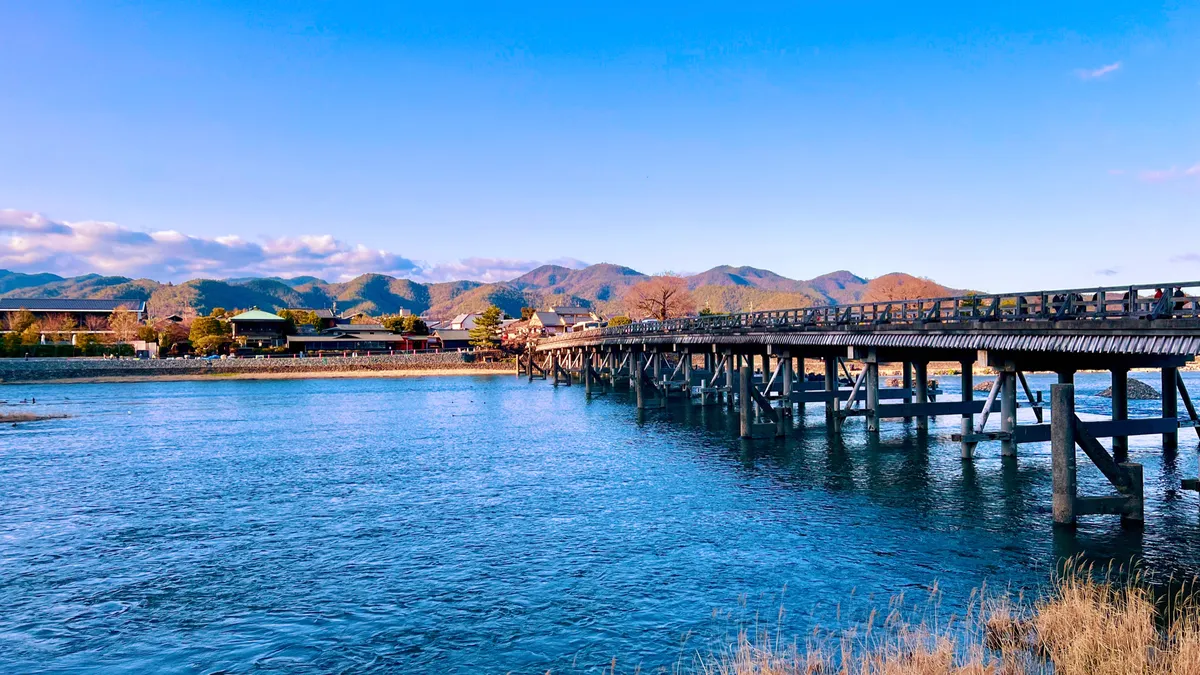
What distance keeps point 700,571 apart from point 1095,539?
926cm

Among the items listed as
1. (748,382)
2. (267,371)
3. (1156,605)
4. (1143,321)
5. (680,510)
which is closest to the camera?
(1156,605)

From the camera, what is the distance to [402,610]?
50.9ft

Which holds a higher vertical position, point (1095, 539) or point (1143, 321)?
point (1143, 321)

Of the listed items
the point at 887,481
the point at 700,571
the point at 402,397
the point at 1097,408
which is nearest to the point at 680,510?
the point at 700,571

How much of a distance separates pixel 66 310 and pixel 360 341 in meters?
54.8

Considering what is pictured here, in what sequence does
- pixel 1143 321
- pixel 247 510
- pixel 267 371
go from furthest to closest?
Result: pixel 267 371
pixel 247 510
pixel 1143 321

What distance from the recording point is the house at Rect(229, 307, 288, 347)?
130 metres

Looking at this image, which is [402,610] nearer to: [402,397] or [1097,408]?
[1097,408]

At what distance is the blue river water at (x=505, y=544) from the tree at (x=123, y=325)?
98.2m

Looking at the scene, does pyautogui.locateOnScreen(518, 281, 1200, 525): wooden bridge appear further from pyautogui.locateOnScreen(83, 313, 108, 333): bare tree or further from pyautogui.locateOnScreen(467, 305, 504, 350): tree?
pyautogui.locateOnScreen(83, 313, 108, 333): bare tree

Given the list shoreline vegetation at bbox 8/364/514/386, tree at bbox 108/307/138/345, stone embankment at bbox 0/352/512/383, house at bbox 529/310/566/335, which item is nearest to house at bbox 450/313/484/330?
house at bbox 529/310/566/335

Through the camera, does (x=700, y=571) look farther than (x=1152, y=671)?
Yes

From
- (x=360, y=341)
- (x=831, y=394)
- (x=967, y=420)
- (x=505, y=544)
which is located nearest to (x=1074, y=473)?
(x=967, y=420)

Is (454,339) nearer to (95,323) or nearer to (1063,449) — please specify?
(95,323)
